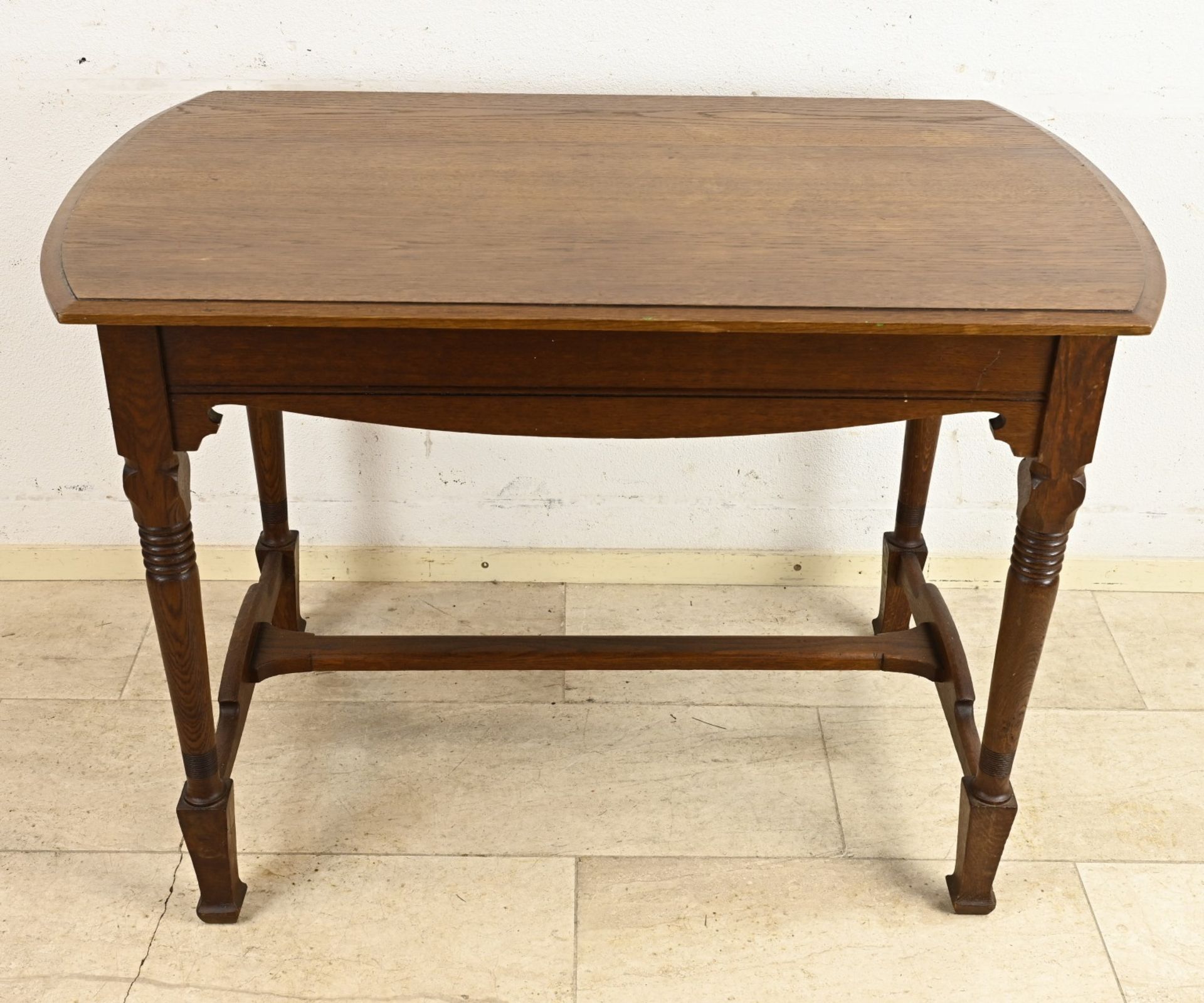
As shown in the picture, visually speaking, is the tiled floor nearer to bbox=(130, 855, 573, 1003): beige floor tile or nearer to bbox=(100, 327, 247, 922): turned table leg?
bbox=(130, 855, 573, 1003): beige floor tile

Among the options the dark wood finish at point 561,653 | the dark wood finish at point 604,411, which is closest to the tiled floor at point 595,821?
the dark wood finish at point 561,653

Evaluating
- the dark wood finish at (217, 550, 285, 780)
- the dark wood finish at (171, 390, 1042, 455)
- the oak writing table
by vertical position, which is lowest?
the dark wood finish at (217, 550, 285, 780)

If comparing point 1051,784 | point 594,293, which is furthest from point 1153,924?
point 594,293

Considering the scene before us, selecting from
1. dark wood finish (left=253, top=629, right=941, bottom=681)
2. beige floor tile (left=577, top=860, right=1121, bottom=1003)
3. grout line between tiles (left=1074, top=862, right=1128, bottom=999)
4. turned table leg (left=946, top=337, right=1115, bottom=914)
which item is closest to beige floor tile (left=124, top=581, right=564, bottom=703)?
dark wood finish (left=253, top=629, right=941, bottom=681)

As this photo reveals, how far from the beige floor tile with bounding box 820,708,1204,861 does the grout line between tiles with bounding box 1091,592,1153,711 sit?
0.10 feet

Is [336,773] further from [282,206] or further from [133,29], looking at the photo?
[133,29]

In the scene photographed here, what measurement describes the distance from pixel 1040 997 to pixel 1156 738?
2.17 ft

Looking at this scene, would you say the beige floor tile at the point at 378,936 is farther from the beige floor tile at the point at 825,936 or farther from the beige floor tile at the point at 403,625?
the beige floor tile at the point at 403,625

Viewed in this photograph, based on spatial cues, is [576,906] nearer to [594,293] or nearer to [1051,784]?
[1051,784]

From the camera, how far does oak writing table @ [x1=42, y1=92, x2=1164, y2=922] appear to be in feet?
4.71

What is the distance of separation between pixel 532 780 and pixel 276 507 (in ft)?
2.23

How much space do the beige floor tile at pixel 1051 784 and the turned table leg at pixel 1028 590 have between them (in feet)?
0.48

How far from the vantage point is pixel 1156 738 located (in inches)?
91.7

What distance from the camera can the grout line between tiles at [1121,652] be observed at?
95.2 inches
